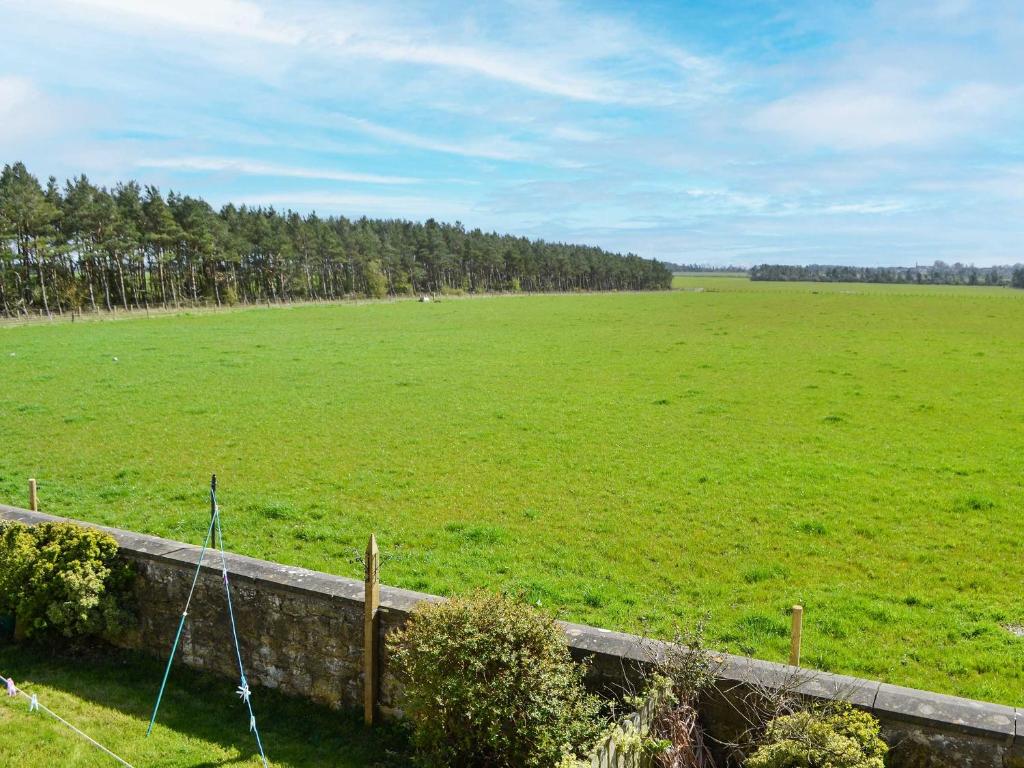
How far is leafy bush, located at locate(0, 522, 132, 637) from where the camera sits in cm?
745

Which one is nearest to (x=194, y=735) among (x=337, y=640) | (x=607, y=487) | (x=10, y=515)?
(x=337, y=640)

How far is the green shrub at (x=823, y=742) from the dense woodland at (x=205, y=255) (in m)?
66.9

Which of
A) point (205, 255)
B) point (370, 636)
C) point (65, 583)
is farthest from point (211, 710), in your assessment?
point (205, 255)

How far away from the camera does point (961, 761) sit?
4.96m

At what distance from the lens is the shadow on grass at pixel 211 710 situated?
6.21 metres

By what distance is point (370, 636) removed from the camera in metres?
6.43

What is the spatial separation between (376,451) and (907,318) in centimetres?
5613

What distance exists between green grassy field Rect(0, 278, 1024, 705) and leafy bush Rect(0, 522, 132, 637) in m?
3.03

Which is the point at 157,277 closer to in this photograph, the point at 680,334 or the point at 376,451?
the point at 680,334

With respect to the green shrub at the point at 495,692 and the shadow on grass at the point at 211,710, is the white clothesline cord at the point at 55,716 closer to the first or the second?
the shadow on grass at the point at 211,710

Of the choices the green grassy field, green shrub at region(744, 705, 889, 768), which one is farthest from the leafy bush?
green shrub at region(744, 705, 889, 768)

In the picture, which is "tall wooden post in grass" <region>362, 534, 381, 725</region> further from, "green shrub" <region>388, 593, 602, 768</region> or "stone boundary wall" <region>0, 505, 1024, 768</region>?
"green shrub" <region>388, 593, 602, 768</region>

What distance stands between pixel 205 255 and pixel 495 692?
8456 centimetres

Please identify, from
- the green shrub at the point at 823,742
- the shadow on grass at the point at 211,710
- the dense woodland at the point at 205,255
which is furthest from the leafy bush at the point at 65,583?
the dense woodland at the point at 205,255
